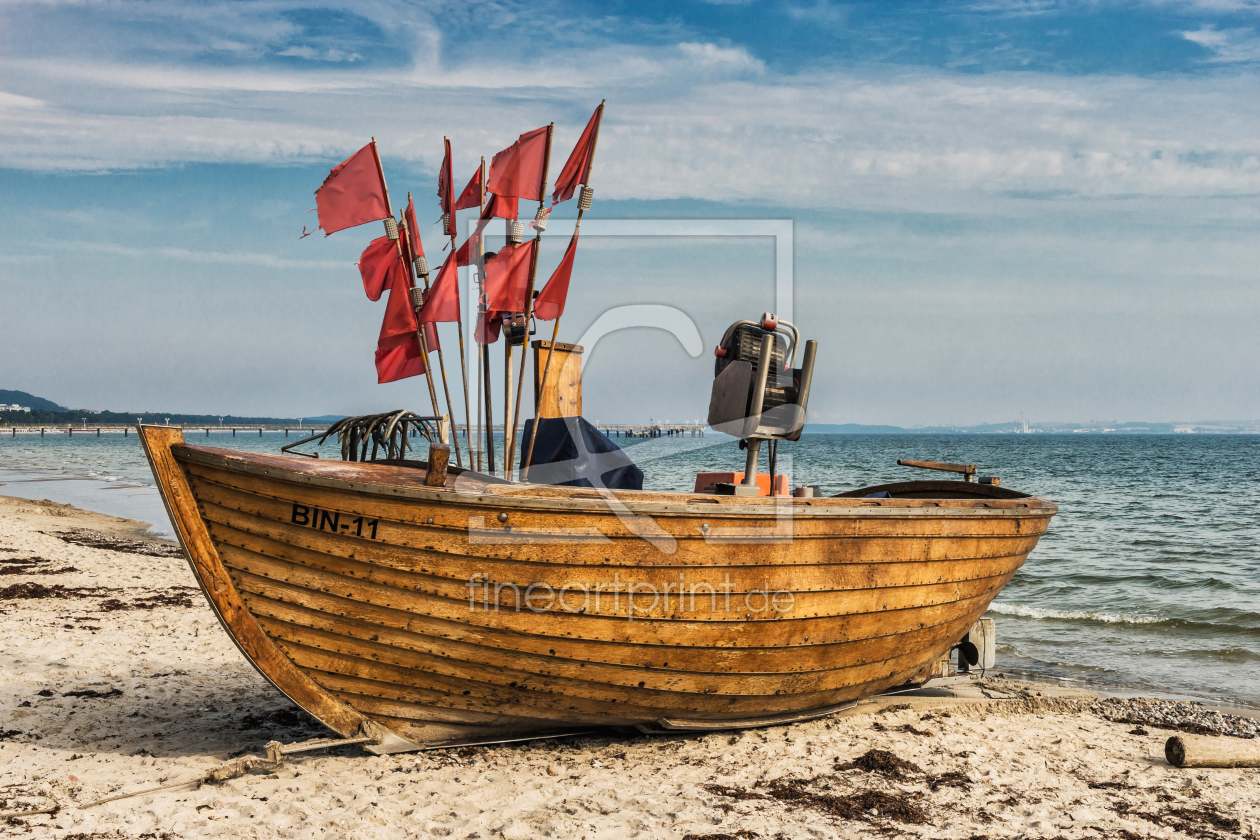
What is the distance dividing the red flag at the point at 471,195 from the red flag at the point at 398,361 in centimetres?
95

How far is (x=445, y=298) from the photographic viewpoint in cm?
544

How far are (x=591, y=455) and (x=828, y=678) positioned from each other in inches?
79.3

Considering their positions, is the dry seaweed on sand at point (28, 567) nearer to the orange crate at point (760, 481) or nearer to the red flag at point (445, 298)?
the red flag at point (445, 298)

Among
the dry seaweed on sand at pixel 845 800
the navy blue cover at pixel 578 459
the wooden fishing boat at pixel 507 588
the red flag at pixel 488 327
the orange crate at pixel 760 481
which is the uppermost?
the red flag at pixel 488 327

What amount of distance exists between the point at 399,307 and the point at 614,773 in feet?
10.2

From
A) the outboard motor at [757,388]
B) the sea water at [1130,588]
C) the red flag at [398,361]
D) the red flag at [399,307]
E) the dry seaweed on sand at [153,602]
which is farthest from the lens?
the dry seaweed on sand at [153,602]

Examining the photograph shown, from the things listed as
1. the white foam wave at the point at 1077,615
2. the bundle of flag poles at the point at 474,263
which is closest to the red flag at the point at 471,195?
the bundle of flag poles at the point at 474,263

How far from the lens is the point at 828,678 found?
18.1 ft

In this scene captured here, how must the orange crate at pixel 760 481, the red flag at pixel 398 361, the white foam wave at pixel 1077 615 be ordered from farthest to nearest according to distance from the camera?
1. the white foam wave at pixel 1077 615
2. the orange crate at pixel 760 481
3. the red flag at pixel 398 361

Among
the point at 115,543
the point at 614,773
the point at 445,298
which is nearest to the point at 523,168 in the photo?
the point at 445,298

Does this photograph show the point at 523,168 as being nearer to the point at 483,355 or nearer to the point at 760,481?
the point at 483,355

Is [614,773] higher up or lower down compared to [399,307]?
lower down

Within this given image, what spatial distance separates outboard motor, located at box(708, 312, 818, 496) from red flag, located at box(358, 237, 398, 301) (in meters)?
2.13

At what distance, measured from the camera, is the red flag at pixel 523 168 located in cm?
538
